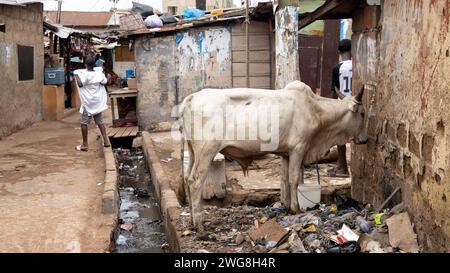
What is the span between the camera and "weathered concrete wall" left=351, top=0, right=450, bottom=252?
155 inches

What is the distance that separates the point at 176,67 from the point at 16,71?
3824 millimetres

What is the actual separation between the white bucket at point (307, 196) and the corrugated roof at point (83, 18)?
33.7m

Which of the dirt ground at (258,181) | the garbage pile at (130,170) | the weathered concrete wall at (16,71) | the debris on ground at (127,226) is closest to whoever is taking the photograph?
the debris on ground at (127,226)

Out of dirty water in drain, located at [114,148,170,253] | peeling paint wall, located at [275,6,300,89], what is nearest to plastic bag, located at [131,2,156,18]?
dirty water in drain, located at [114,148,170,253]

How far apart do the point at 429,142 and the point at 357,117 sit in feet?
6.79

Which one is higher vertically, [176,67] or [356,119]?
[176,67]

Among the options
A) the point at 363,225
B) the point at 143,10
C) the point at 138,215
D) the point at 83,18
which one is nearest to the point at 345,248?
the point at 363,225

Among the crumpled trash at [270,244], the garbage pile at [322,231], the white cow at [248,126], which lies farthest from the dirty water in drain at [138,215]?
the crumpled trash at [270,244]

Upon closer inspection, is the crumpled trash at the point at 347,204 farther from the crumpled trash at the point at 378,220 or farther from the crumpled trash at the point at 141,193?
the crumpled trash at the point at 141,193

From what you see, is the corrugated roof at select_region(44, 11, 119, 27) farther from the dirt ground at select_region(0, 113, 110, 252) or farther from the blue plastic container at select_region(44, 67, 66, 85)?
the dirt ground at select_region(0, 113, 110, 252)

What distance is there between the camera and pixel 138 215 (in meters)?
7.83

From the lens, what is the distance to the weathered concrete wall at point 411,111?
393 centimetres

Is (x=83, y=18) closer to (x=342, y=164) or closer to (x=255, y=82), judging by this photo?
(x=255, y=82)
